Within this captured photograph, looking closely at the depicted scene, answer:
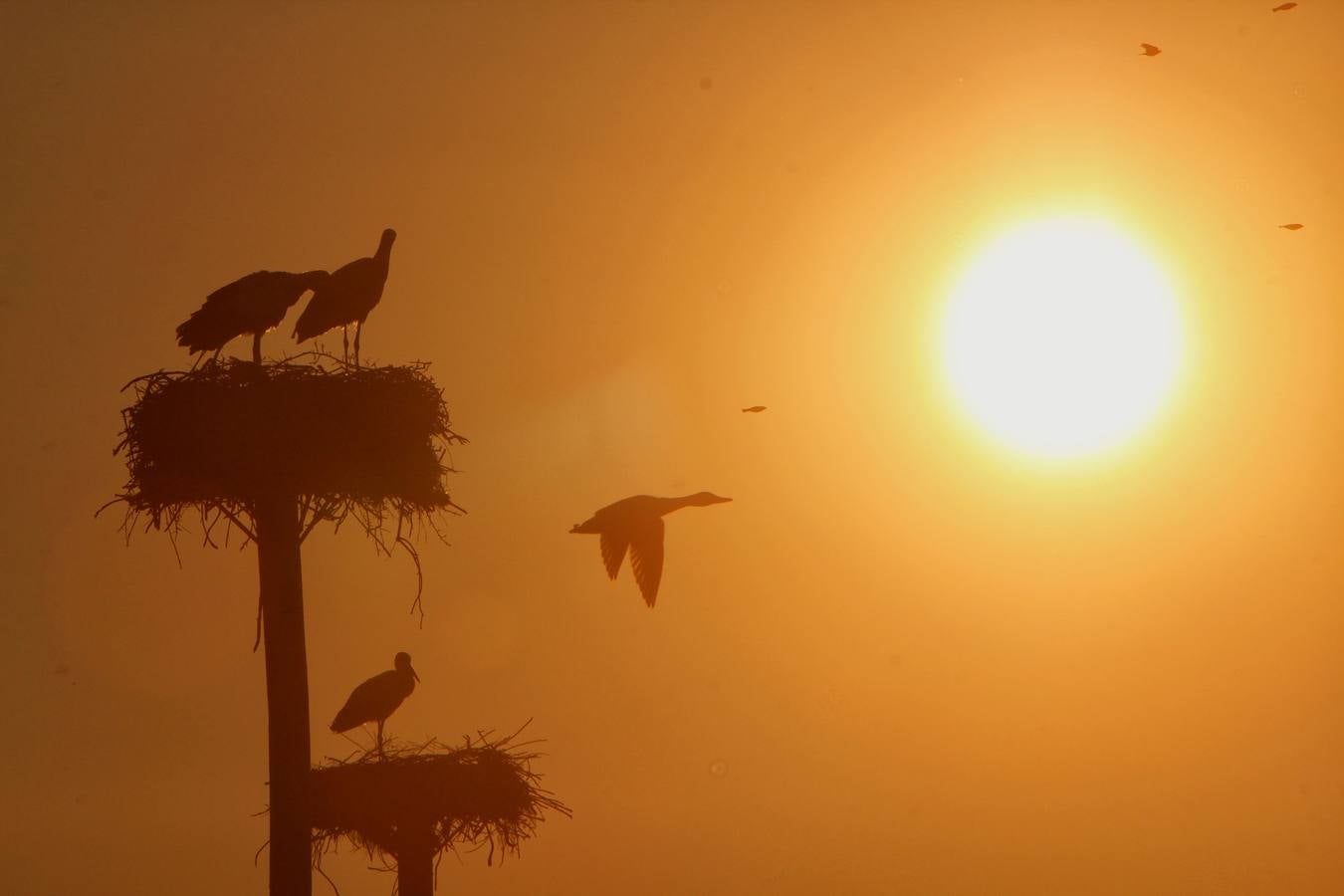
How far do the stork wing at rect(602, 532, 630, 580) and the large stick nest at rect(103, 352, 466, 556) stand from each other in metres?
2.55

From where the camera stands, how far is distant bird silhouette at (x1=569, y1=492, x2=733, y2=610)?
12727 millimetres

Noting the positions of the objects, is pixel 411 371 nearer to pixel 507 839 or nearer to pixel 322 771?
pixel 322 771

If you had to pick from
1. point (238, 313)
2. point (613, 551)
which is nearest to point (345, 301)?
point (238, 313)

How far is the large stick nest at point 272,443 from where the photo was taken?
9.82 m

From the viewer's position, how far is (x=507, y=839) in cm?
1155

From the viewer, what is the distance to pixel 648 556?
510 inches

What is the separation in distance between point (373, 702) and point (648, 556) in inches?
134

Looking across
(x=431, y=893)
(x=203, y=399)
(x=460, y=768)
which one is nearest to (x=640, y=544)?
(x=460, y=768)

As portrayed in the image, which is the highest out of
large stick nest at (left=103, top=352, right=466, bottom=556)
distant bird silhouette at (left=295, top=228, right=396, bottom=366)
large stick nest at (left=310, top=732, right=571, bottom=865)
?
distant bird silhouette at (left=295, top=228, right=396, bottom=366)

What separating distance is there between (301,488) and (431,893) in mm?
3618

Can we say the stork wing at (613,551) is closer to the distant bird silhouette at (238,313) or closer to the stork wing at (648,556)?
the stork wing at (648,556)

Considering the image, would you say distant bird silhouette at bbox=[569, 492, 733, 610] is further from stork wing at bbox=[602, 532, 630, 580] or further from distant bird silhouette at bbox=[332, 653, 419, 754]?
distant bird silhouette at bbox=[332, 653, 419, 754]

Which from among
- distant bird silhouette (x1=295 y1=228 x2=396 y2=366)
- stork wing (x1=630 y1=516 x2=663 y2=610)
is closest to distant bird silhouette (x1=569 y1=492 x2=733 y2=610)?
stork wing (x1=630 y1=516 x2=663 y2=610)

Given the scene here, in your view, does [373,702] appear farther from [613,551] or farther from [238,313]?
[238,313]
